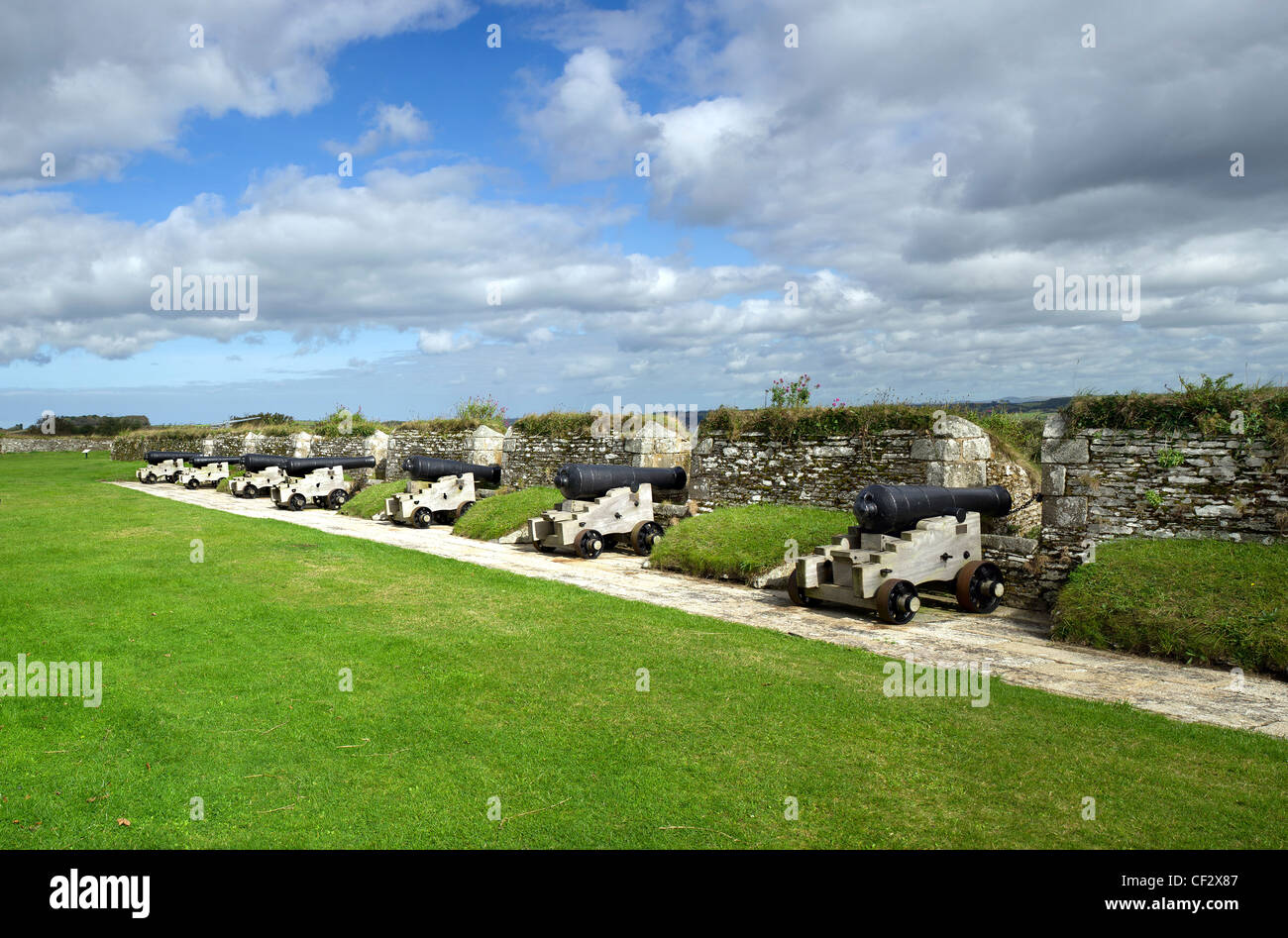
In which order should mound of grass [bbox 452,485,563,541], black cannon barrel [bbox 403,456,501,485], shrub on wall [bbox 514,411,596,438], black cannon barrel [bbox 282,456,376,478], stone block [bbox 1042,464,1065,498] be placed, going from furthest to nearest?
black cannon barrel [bbox 282,456,376,478]
black cannon barrel [bbox 403,456,501,485]
shrub on wall [bbox 514,411,596,438]
mound of grass [bbox 452,485,563,541]
stone block [bbox 1042,464,1065,498]

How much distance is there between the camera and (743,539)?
1056 centimetres

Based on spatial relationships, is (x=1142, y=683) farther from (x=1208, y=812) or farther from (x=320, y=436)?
(x=320, y=436)

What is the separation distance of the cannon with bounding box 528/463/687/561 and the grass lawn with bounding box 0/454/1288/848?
4717 millimetres

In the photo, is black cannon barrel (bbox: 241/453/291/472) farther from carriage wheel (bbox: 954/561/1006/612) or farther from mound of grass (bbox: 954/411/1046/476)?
carriage wheel (bbox: 954/561/1006/612)

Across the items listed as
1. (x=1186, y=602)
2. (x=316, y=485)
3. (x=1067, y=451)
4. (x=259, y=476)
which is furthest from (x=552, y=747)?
(x=259, y=476)

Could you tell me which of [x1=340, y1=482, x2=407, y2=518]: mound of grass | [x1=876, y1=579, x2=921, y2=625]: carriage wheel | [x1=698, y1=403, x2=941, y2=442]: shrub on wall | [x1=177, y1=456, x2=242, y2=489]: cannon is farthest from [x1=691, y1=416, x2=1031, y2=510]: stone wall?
[x1=177, y1=456, x2=242, y2=489]: cannon

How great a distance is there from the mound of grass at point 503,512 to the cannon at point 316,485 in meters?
6.45

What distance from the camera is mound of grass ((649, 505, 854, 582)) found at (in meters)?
10.1

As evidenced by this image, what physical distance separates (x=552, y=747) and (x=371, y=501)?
15375 millimetres

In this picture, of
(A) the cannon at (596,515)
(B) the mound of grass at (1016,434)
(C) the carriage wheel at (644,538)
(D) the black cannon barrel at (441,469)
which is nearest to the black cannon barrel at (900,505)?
(B) the mound of grass at (1016,434)

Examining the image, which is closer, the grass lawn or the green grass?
the grass lawn

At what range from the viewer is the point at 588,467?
41.6ft
